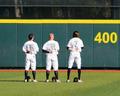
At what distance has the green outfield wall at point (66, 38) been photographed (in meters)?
32.5

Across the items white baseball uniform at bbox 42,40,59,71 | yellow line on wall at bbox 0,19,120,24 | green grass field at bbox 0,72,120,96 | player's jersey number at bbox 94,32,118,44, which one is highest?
yellow line on wall at bbox 0,19,120,24

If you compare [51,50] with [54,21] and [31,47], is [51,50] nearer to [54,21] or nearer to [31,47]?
[31,47]

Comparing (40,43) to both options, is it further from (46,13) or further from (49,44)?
(49,44)

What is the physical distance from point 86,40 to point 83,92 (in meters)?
13.3

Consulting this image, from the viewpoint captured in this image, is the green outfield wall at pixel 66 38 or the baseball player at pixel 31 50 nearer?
the baseball player at pixel 31 50

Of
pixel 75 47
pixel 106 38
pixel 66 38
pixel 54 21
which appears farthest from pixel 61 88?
pixel 106 38

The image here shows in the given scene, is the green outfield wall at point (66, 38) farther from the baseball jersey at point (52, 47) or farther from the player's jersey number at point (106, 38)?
the baseball jersey at point (52, 47)

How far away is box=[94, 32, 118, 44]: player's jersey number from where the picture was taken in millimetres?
32562

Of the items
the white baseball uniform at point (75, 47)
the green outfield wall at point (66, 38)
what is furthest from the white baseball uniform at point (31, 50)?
the green outfield wall at point (66, 38)

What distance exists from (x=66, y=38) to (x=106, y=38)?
216cm

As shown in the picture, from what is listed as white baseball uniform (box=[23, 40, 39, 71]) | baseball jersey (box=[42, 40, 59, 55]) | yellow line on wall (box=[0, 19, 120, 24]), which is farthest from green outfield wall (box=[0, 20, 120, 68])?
baseball jersey (box=[42, 40, 59, 55])

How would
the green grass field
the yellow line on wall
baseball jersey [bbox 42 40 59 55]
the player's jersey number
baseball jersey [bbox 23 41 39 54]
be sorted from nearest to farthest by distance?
the green grass field < baseball jersey [bbox 42 40 59 55] < baseball jersey [bbox 23 41 39 54] < the yellow line on wall < the player's jersey number

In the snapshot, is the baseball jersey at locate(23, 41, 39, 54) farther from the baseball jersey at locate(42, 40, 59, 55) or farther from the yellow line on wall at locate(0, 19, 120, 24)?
the yellow line on wall at locate(0, 19, 120, 24)

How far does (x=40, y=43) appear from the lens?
32.6 meters
